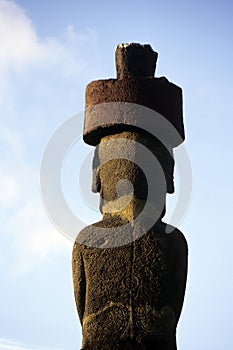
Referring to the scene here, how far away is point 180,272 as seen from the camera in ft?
25.4

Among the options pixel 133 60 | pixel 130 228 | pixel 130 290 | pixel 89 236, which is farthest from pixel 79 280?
pixel 133 60

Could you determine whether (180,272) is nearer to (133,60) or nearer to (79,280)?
(79,280)

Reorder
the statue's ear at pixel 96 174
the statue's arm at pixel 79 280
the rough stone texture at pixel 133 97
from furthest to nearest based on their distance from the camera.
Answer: the statue's ear at pixel 96 174 < the rough stone texture at pixel 133 97 < the statue's arm at pixel 79 280

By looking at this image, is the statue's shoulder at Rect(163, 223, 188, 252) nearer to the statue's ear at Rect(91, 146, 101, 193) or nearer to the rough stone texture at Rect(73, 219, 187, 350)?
the rough stone texture at Rect(73, 219, 187, 350)

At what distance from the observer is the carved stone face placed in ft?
25.8

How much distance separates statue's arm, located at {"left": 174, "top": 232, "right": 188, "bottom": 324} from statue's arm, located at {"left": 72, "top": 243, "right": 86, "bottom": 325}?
1.01 meters

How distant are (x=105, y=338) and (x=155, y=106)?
2.65 metres

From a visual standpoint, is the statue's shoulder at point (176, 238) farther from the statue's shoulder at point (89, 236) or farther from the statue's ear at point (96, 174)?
the statue's ear at point (96, 174)

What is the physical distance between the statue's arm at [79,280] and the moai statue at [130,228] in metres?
0.01

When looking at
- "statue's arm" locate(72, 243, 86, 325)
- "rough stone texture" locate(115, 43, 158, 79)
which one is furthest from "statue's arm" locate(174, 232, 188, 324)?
"rough stone texture" locate(115, 43, 158, 79)

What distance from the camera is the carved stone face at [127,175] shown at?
7.87 meters

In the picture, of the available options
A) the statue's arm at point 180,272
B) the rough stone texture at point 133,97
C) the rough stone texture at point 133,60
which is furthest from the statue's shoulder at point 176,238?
the rough stone texture at point 133,60

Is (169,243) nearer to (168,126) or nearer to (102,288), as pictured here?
(102,288)

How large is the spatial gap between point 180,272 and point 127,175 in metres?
1.22
